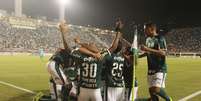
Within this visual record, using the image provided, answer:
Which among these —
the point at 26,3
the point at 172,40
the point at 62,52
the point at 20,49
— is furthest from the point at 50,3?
the point at 62,52

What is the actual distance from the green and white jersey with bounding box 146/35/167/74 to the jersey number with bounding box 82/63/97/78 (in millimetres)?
2969

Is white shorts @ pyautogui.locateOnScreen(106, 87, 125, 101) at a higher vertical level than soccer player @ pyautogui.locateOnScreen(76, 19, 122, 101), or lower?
lower

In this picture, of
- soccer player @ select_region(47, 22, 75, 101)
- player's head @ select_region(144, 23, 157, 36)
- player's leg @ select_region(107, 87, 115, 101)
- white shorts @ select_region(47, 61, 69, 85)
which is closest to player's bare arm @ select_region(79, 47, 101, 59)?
player's leg @ select_region(107, 87, 115, 101)

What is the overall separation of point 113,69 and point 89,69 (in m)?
0.80

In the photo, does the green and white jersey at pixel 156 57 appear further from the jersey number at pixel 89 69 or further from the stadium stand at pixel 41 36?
the stadium stand at pixel 41 36

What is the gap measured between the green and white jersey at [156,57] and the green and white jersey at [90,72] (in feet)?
9.20

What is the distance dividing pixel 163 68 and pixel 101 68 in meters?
3.07

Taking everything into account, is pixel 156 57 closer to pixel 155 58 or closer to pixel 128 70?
pixel 155 58

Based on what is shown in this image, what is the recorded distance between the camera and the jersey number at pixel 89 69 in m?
7.91

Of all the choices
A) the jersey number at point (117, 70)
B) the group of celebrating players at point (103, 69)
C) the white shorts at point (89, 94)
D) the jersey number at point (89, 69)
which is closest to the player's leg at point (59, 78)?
the group of celebrating players at point (103, 69)

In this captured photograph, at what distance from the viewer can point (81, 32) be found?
9050 cm

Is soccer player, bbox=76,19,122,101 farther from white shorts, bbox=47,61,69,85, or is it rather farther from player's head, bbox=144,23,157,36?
white shorts, bbox=47,61,69,85

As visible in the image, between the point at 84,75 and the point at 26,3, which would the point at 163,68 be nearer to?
the point at 84,75

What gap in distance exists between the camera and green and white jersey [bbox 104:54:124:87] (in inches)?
332
